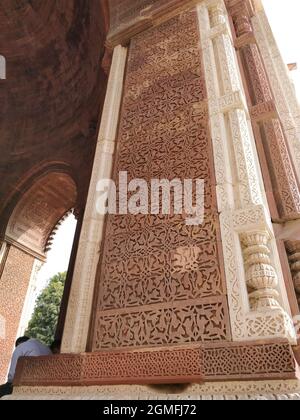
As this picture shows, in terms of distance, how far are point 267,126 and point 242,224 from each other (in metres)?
1.33

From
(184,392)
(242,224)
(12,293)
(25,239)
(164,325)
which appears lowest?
(184,392)

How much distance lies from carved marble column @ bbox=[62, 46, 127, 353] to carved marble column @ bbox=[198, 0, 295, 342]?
80cm

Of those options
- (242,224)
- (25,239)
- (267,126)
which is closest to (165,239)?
(242,224)

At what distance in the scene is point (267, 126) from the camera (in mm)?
2625

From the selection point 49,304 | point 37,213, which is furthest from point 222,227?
point 49,304

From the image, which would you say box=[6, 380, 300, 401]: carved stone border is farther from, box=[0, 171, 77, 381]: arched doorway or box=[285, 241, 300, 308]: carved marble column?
box=[0, 171, 77, 381]: arched doorway

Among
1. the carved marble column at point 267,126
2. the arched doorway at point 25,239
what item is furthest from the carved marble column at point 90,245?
the arched doorway at point 25,239

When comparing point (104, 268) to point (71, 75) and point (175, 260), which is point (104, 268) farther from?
point (71, 75)

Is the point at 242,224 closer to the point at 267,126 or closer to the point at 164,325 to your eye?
the point at 164,325

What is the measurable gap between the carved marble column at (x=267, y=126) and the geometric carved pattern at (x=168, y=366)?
1.06m

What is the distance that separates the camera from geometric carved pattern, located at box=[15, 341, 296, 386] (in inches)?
48.2

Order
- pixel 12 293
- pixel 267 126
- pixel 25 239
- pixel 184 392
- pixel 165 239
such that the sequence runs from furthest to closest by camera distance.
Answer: pixel 25 239, pixel 12 293, pixel 267 126, pixel 165 239, pixel 184 392

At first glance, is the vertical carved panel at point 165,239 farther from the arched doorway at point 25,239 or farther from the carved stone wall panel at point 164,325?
the arched doorway at point 25,239

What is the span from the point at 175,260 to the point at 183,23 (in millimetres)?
2277
